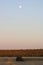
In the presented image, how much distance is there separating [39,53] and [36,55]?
0.04m

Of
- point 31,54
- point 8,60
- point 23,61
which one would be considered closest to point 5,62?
point 8,60

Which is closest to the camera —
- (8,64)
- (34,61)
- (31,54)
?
(31,54)

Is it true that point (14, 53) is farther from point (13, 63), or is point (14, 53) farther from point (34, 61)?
point (34, 61)

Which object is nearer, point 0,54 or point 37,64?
point 0,54

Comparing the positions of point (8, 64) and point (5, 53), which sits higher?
point (5, 53)

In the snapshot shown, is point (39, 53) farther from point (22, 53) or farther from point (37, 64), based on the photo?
point (37, 64)

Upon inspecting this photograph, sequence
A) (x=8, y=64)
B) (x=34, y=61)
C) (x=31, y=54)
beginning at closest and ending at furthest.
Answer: (x=31, y=54)
(x=8, y=64)
(x=34, y=61)

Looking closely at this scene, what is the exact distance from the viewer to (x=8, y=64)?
1342 millimetres

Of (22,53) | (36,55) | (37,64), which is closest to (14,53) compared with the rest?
(22,53)

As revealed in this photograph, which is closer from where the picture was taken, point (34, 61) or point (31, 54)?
point (31, 54)

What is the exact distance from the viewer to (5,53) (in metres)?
1.10

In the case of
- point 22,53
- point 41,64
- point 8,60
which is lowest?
point 41,64

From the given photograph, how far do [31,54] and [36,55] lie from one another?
78mm

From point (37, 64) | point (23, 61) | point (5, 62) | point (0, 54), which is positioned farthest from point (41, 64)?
point (0, 54)
